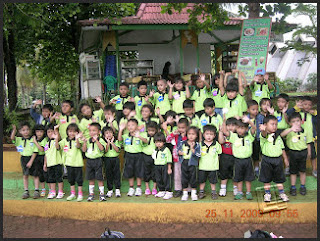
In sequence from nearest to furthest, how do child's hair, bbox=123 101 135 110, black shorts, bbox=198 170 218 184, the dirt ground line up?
1. the dirt ground
2. black shorts, bbox=198 170 218 184
3. child's hair, bbox=123 101 135 110

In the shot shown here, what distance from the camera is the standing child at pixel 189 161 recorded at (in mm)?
5219

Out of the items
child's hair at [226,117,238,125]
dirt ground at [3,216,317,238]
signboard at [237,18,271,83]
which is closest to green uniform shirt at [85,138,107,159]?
dirt ground at [3,216,317,238]

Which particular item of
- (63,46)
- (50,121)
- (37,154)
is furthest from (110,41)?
(37,154)

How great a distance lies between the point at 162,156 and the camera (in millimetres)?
5359

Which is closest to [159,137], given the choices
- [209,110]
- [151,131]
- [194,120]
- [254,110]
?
[151,131]

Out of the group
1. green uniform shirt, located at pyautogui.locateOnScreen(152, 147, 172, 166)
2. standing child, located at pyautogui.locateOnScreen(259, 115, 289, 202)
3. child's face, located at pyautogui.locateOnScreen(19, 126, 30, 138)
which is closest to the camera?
standing child, located at pyautogui.locateOnScreen(259, 115, 289, 202)

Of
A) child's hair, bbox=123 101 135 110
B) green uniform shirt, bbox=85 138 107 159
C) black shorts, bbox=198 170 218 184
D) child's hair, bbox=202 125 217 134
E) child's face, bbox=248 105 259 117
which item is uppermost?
child's hair, bbox=123 101 135 110

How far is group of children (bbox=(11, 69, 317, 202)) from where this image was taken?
5180 millimetres

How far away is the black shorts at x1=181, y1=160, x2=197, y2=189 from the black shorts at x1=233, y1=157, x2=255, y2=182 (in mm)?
603

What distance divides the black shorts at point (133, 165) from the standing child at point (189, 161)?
667 millimetres

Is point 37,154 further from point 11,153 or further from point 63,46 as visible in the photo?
point 63,46

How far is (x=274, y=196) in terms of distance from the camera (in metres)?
5.20

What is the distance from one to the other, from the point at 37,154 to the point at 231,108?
10.7 feet

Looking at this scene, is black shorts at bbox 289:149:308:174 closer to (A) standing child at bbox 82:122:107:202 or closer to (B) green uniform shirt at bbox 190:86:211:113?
(B) green uniform shirt at bbox 190:86:211:113
